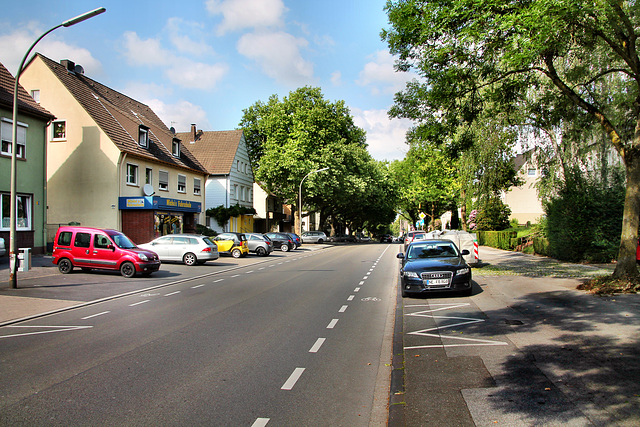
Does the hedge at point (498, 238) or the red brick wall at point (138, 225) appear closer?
the red brick wall at point (138, 225)

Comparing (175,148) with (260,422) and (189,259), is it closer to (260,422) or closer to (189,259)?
(189,259)

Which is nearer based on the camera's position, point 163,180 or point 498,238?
point 163,180

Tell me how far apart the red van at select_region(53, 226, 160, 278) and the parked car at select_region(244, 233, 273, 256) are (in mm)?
14720

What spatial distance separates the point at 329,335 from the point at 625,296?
739cm

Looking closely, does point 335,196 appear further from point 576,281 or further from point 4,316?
point 4,316

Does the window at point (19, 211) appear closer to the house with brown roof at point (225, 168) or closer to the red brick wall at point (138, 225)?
the red brick wall at point (138, 225)

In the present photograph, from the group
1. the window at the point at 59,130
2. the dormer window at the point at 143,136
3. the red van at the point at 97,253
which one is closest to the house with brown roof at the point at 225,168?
the dormer window at the point at 143,136

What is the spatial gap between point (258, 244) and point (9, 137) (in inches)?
621

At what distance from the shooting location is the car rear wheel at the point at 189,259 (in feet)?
75.0

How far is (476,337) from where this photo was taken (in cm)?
745

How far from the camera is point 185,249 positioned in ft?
75.6

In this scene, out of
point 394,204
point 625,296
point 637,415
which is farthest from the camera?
point 394,204

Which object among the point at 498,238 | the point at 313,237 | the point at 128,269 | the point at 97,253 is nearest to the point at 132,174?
the point at 97,253

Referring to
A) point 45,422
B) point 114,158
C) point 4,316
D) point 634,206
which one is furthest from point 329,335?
point 114,158
